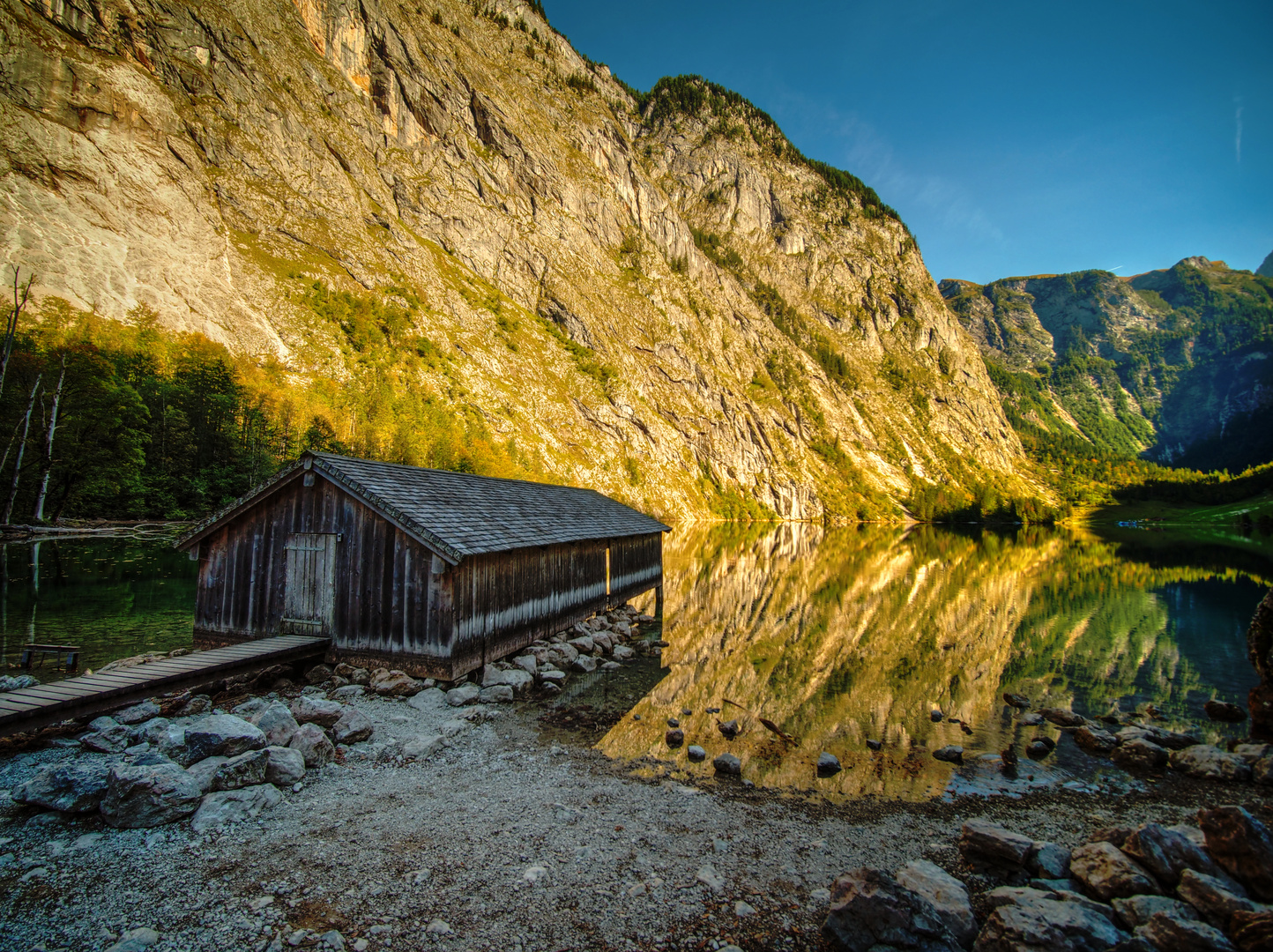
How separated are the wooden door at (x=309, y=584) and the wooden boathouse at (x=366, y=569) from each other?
0.09 feet

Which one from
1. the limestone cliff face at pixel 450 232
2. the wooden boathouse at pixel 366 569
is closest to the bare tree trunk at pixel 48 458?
the limestone cliff face at pixel 450 232

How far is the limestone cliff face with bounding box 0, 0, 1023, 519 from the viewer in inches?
2442

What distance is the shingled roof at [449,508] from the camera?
13734mm

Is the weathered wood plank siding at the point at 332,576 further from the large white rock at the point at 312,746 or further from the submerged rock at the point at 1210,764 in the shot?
the submerged rock at the point at 1210,764

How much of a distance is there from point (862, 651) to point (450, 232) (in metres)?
104

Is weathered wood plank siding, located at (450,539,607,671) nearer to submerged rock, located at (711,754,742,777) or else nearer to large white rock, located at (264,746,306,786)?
large white rock, located at (264,746,306,786)

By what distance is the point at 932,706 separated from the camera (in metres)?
15.3

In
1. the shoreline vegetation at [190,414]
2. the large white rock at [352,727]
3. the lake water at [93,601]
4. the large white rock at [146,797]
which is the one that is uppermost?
the shoreline vegetation at [190,414]

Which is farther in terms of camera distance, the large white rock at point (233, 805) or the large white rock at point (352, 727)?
the large white rock at point (352, 727)

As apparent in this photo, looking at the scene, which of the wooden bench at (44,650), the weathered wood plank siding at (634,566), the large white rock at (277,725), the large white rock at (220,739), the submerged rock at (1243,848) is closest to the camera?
the submerged rock at (1243,848)

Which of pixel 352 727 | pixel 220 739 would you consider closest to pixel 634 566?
pixel 352 727

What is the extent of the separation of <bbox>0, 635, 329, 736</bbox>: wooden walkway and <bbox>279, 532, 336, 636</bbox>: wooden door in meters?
0.47

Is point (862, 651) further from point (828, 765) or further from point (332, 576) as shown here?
point (332, 576)

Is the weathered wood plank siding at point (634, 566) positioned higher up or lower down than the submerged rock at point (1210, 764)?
higher up
